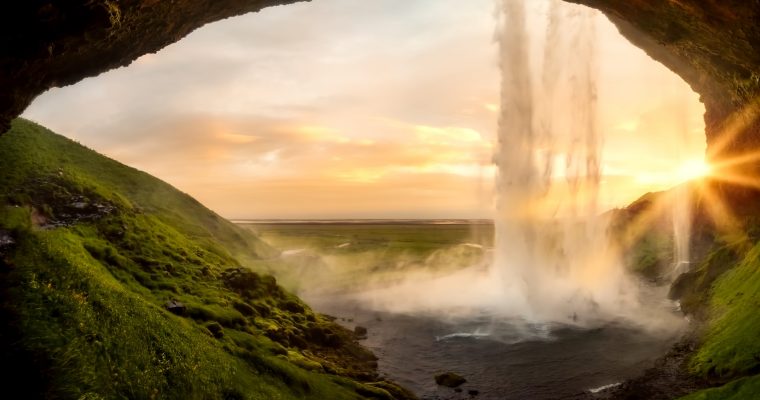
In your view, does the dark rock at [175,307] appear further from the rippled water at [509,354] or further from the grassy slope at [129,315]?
the rippled water at [509,354]

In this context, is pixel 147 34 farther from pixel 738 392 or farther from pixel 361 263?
pixel 361 263

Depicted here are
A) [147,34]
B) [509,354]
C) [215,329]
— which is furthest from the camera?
[509,354]

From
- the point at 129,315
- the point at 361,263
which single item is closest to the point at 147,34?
the point at 129,315

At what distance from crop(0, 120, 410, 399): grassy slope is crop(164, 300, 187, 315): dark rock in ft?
3.17

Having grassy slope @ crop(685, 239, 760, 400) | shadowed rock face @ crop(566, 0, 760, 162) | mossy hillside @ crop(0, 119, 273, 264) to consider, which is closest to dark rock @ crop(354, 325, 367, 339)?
mossy hillside @ crop(0, 119, 273, 264)

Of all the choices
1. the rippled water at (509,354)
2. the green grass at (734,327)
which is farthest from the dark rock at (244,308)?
the green grass at (734,327)

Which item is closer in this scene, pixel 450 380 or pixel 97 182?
pixel 450 380

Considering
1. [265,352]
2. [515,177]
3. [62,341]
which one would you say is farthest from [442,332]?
[62,341]

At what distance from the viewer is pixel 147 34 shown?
106 ft

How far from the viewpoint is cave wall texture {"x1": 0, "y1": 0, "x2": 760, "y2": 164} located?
23.6 metres

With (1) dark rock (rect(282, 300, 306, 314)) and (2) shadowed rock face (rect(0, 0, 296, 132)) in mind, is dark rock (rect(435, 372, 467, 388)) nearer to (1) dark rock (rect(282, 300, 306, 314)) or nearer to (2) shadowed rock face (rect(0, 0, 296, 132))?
(1) dark rock (rect(282, 300, 306, 314))

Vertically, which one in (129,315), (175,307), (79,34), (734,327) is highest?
(734,327)

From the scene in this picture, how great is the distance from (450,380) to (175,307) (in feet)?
92.7

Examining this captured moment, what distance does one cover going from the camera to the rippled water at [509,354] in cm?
4472
